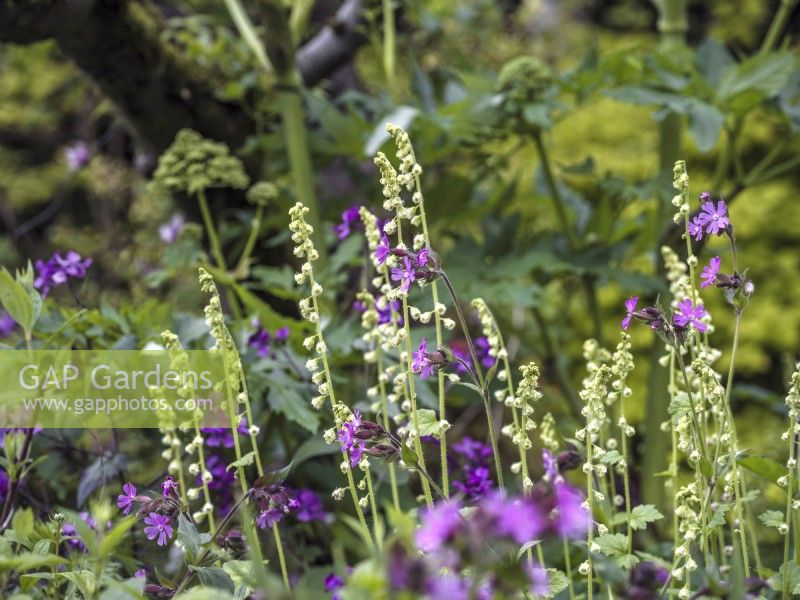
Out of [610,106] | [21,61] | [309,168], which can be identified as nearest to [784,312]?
[610,106]

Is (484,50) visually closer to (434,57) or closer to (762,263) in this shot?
(434,57)

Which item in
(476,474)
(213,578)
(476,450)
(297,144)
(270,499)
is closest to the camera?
(213,578)

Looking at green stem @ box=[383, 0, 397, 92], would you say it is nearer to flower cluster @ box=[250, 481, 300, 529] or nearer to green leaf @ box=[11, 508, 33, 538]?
flower cluster @ box=[250, 481, 300, 529]

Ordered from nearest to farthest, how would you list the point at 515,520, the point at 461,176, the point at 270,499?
1. the point at 515,520
2. the point at 270,499
3. the point at 461,176

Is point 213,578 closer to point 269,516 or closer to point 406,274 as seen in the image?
point 269,516

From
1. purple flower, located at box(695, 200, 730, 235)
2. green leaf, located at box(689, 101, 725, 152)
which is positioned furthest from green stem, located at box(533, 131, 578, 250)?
purple flower, located at box(695, 200, 730, 235)

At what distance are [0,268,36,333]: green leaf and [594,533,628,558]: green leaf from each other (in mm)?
768

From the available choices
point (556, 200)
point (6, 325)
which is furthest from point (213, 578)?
point (556, 200)

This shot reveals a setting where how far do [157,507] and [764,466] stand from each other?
0.70m

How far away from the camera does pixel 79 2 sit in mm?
1883

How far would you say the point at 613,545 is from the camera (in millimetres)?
1014

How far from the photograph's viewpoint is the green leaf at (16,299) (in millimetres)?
1109

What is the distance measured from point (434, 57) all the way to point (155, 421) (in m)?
2.04

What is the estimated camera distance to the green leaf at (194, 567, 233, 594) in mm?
865
